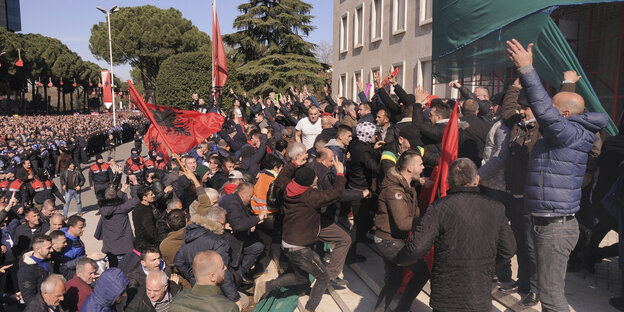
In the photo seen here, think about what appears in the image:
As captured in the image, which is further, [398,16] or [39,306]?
[398,16]

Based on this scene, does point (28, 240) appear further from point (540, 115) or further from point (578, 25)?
point (578, 25)

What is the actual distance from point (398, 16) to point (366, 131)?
563 inches

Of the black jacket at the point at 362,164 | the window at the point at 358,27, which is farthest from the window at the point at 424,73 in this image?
the black jacket at the point at 362,164

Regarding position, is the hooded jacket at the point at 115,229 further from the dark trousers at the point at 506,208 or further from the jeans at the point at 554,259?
the jeans at the point at 554,259

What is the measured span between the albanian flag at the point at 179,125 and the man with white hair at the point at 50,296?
10.7 ft

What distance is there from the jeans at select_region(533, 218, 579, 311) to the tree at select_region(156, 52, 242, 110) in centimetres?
3674

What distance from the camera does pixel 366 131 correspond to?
567 cm

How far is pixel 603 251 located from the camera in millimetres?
5598

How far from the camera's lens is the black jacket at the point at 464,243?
326 cm

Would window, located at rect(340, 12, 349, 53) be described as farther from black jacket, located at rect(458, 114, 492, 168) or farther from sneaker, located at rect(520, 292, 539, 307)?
sneaker, located at rect(520, 292, 539, 307)

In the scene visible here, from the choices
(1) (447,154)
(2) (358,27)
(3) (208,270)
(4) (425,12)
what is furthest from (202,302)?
(2) (358,27)

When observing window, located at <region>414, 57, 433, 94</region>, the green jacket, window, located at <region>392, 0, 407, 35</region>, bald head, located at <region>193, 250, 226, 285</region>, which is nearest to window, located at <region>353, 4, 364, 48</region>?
window, located at <region>392, 0, 407, 35</region>

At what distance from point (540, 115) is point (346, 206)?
376 cm

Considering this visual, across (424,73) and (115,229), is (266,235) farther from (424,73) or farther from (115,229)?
(424,73)
